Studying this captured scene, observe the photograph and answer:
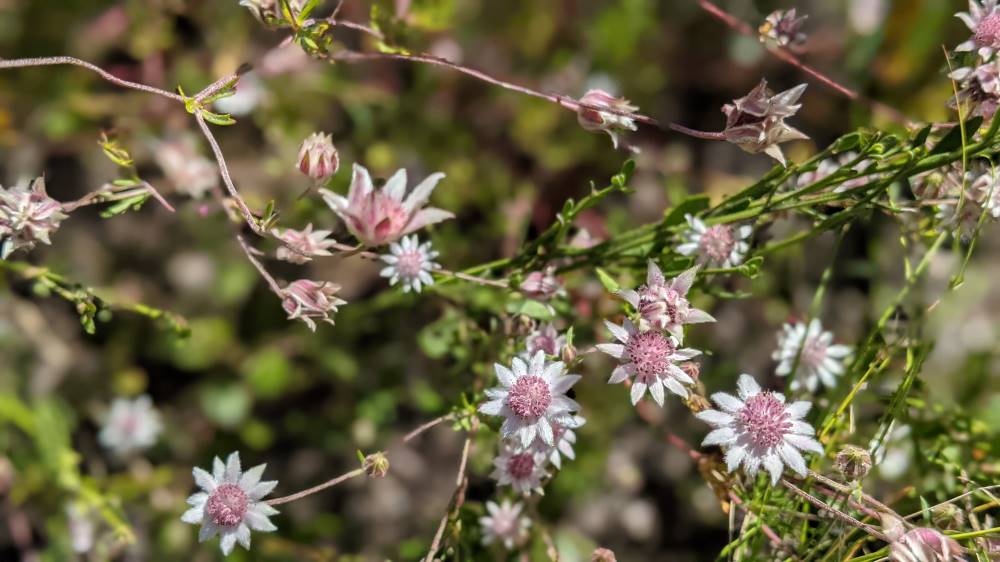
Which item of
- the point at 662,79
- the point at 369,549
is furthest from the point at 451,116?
the point at 369,549

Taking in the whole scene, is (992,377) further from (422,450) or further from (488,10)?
(488,10)

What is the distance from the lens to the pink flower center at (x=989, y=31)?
863mm

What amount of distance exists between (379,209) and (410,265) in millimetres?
188

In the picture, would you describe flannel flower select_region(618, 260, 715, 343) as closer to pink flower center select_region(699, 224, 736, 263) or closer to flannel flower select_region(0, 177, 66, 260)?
pink flower center select_region(699, 224, 736, 263)

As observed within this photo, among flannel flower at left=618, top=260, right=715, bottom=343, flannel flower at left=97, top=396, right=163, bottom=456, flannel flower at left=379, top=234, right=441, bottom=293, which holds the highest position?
flannel flower at left=97, top=396, right=163, bottom=456

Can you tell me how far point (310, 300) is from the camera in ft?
2.92

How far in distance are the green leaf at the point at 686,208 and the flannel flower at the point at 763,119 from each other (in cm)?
13

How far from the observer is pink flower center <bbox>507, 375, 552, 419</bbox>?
88 cm

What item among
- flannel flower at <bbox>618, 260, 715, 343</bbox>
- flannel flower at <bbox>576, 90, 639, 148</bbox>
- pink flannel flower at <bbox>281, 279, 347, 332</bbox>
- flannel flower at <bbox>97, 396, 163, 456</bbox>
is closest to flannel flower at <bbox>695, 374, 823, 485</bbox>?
flannel flower at <bbox>618, 260, 715, 343</bbox>

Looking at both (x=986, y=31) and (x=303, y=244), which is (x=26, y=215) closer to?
(x=303, y=244)

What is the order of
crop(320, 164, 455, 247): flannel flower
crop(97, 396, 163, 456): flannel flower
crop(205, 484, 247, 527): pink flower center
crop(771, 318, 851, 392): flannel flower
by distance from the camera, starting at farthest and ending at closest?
1. crop(97, 396, 163, 456): flannel flower
2. crop(771, 318, 851, 392): flannel flower
3. crop(205, 484, 247, 527): pink flower center
4. crop(320, 164, 455, 247): flannel flower

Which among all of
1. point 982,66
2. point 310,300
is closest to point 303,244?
point 310,300

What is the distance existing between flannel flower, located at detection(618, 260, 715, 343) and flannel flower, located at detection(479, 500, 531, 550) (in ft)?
1.45

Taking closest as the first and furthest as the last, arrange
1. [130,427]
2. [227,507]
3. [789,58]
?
[227,507]
[789,58]
[130,427]
